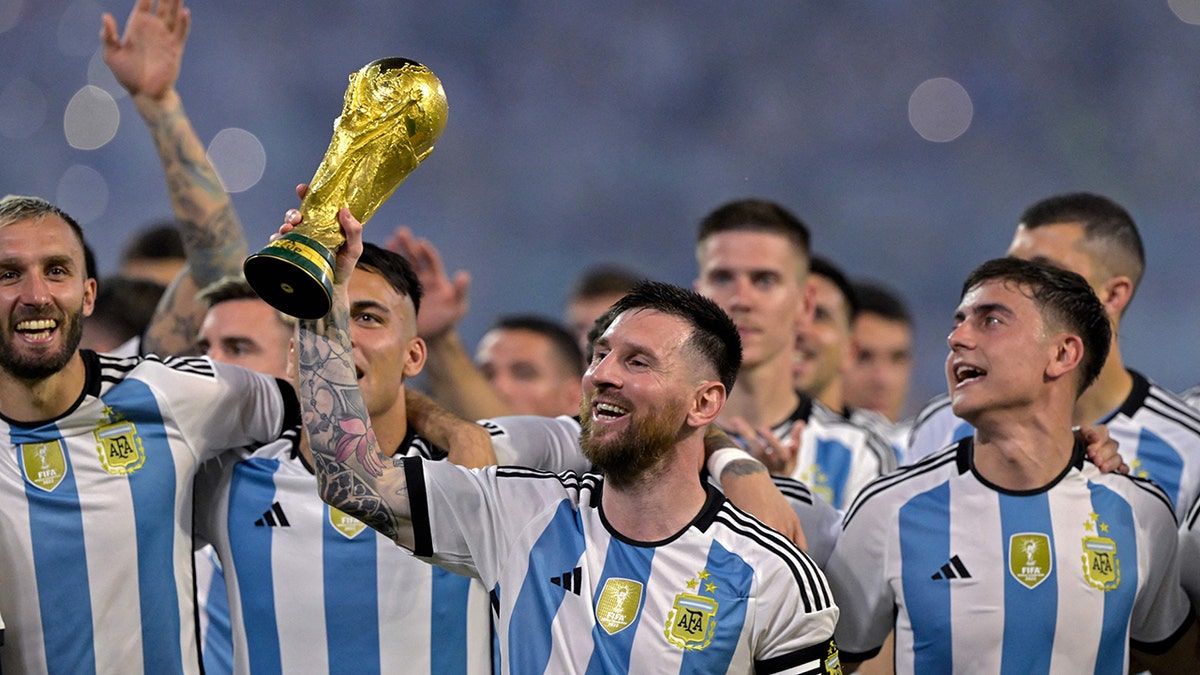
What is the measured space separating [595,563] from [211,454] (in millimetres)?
1105

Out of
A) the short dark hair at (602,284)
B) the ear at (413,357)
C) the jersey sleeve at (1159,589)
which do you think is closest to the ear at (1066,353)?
the jersey sleeve at (1159,589)

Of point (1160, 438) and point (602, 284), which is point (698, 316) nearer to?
point (1160, 438)

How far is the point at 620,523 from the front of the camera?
9.50 feet

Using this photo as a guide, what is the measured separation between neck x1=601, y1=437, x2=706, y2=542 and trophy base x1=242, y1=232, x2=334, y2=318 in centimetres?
77

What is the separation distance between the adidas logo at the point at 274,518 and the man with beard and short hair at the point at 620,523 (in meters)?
0.56

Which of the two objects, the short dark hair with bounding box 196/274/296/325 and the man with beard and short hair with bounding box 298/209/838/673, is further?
the short dark hair with bounding box 196/274/296/325

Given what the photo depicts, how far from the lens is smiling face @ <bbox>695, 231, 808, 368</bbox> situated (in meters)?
4.90

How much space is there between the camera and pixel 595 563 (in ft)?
9.43

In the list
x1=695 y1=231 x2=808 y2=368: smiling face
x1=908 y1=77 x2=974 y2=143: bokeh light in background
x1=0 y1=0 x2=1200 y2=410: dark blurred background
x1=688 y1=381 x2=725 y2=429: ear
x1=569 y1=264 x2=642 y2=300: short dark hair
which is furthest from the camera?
x1=908 y1=77 x2=974 y2=143: bokeh light in background

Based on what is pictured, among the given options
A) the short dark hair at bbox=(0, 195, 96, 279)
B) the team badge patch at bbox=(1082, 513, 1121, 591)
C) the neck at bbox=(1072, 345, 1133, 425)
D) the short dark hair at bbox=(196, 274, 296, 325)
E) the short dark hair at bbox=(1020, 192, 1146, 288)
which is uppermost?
the short dark hair at bbox=(1020, 192, 1146, 288)

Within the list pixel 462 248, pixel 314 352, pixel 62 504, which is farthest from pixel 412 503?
pixel 462 248

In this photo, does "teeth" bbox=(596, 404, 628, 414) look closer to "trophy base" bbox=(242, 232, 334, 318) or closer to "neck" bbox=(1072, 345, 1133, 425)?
"trophy base" bbox=(242, 232, 334, 318)

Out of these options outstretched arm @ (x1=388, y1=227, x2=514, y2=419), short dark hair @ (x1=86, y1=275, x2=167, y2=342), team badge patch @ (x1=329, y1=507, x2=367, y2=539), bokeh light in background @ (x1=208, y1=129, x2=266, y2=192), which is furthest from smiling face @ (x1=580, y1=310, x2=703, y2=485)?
bokeh light in background @ (x1=208, y1=129, x2=266, y2=192)

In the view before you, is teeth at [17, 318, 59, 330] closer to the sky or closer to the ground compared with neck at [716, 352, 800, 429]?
closer to the ground
